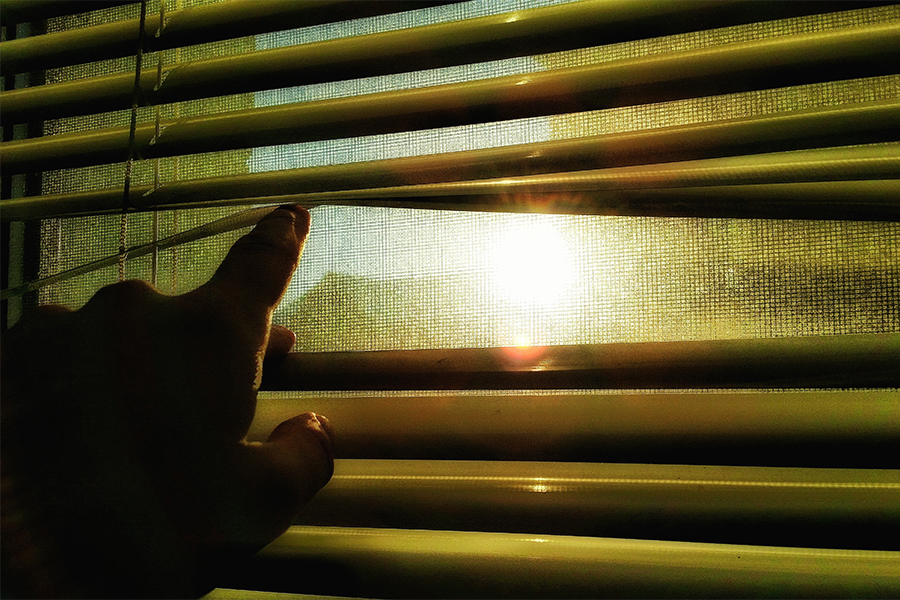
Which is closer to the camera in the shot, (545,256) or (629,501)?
(629,501)

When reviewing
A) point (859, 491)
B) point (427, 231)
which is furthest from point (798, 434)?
point (427, 231)

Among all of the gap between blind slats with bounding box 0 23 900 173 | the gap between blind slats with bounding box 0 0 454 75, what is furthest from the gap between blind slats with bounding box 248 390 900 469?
the gap between blind slats with bounding box 0 0 454 75

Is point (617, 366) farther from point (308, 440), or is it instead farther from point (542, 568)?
point (308, 440)

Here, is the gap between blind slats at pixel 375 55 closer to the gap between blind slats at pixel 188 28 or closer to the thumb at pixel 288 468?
the gap between blind slats at pixel 188 28

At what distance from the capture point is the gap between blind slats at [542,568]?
1.37 ft

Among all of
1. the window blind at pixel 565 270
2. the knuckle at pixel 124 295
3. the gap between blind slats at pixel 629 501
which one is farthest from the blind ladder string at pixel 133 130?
the gap between blind slats at pixel 629 501

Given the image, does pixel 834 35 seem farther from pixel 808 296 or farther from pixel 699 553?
pixel 699 553

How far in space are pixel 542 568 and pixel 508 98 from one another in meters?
0.46

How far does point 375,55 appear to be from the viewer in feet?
1.76

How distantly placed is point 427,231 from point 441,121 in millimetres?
141

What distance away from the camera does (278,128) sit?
561 mm

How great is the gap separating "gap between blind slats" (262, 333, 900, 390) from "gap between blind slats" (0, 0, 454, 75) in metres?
0.37

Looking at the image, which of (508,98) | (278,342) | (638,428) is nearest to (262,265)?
(278,342)

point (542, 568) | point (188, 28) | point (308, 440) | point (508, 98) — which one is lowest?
point (542, 568)
